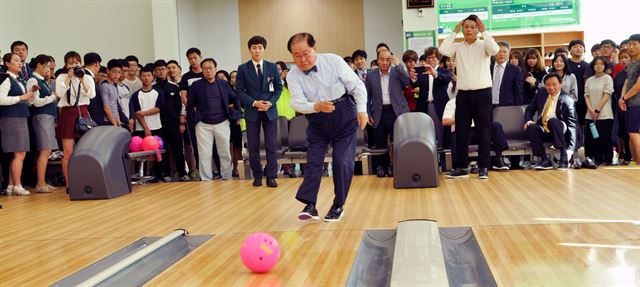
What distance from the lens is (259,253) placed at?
291 centimetres

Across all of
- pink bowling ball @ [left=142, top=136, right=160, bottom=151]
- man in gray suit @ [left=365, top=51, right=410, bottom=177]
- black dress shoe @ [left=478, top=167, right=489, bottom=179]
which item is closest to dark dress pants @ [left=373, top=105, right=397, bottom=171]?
man in gray suit @ [left=365, top=51, right=410, bottom=177]

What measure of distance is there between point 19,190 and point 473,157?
4.81 meters

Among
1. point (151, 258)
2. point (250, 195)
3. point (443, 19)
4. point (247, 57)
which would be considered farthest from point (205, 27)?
point (151, 258)

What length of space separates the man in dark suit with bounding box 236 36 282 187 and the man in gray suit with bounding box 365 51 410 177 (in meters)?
1.02

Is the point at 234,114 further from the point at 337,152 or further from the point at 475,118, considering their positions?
the point at 337,152

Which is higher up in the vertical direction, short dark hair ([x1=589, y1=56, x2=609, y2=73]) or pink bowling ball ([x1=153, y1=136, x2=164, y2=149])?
short dark hair ([x1=589, y1=56, x2=609, y2=73])

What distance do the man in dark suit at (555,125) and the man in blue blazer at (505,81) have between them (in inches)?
14.2

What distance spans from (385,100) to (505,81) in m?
1.46

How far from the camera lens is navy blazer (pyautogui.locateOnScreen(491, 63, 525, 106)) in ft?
22.7

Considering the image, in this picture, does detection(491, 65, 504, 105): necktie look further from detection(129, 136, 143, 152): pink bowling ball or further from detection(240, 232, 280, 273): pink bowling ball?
detection(240, 232, 280, 273): pink bowling ball

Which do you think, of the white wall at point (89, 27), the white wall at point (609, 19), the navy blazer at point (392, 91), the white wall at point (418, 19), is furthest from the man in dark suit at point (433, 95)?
the white wall at point (89, 27)

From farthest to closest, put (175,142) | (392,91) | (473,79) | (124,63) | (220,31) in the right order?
(220,31)
(124,63)
(175,142)
(392,91)
(473,79)

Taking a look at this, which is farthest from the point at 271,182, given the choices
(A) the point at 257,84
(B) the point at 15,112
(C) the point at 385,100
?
(B) the point at 15,112

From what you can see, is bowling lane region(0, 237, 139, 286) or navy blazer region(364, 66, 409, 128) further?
navy blazer region(364, 66, 409, 128)
